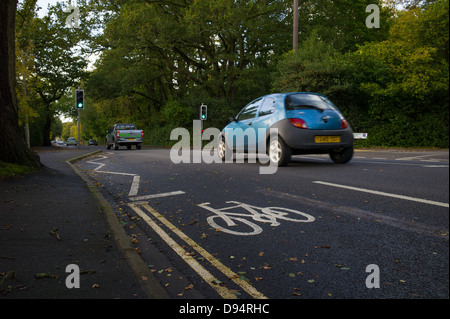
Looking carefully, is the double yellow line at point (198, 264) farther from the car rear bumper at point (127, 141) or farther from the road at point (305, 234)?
the car rear bumper at point (127, 141)

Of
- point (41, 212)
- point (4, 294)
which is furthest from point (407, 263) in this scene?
point (41, 212)

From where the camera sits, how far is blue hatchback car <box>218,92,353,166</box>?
261 cm

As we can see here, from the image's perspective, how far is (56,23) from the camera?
29.1m

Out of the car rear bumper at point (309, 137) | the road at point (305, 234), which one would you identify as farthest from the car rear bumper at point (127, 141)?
the car rear bumper at point (309, 137)

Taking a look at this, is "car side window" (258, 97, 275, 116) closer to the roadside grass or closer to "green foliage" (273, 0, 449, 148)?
"green foliage" (273, 0, 449, 148)

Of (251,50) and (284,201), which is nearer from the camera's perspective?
(284,201)

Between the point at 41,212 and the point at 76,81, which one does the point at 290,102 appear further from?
the point at 76,81

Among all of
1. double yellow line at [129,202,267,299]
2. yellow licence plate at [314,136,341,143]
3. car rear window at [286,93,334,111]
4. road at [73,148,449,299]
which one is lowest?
double yellow line at [129,202,267,299]

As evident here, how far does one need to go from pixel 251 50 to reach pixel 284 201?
24.0m

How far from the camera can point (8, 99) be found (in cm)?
878

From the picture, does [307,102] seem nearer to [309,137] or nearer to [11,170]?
[309,137]

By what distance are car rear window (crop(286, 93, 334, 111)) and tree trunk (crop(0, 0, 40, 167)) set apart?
7.75 m

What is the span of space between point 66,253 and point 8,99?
271 inches

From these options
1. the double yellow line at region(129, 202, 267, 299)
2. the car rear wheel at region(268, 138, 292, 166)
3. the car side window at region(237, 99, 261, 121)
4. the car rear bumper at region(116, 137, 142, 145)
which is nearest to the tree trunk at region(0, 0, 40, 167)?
the double yellow line at region(129, 202, 267, 299)
